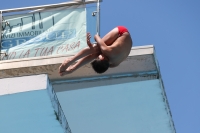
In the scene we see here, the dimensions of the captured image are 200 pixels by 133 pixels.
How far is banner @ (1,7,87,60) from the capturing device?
8125 millimetres

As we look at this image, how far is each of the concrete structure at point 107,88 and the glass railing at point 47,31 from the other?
Answer: 0.79 meters

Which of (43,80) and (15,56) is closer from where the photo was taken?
(43,80)

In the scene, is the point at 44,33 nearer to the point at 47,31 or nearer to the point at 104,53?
the point at 47,31

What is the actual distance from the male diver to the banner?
57.2 inches

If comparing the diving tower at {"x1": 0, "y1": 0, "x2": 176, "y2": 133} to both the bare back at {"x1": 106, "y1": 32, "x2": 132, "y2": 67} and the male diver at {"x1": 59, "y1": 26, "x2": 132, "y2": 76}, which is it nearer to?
the male diver at {"x1": 59, "y1": 26, "x2": 132, "y2": 76}

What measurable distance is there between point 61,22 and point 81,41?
2.09 feet

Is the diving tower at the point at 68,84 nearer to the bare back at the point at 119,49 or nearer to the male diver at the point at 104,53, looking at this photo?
the male diver at the point at 104,53

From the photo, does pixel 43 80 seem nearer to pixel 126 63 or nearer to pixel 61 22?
pixel 126 63

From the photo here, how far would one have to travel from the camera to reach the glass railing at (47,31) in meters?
8.12

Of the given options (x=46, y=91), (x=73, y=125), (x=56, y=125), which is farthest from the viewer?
(x=73, y=125)

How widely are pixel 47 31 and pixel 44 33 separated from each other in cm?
7

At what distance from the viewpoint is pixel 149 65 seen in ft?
24.1

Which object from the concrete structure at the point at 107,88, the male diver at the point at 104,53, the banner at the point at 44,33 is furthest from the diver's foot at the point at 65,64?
the banner at the point at 44,33

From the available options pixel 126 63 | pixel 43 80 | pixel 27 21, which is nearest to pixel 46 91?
pixel 43 80
